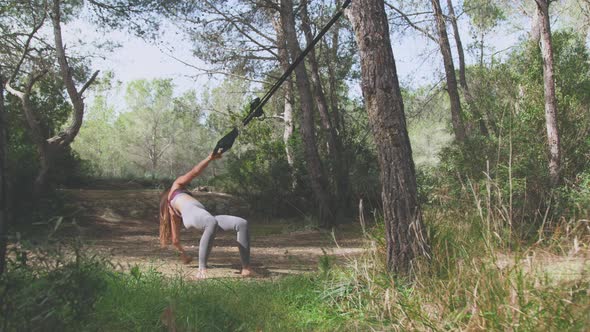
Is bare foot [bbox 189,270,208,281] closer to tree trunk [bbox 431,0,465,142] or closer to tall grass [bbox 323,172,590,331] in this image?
tall grass [bbox 323,172,590,331]

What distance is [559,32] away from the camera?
1384cm

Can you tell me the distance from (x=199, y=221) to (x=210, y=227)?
0.17 metres

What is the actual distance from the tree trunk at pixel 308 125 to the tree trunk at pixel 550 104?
5.03 metres

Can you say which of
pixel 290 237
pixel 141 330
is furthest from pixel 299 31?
pixel 141 330

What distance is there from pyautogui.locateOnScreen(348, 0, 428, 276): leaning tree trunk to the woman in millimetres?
2165

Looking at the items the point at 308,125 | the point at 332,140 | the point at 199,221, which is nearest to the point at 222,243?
the point at 308,125

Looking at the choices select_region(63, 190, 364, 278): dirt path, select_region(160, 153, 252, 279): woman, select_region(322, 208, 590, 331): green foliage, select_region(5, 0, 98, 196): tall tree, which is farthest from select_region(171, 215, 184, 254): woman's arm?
select_region(5, 0, 98, 196): tall tree

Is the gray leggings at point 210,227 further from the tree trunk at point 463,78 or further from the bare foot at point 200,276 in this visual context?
the tree trunk at point 463,78

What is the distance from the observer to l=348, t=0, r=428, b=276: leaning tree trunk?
4.25 meters

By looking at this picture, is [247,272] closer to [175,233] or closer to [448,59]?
[175,233]

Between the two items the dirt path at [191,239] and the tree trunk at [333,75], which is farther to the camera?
the tree trunk at [333,75]

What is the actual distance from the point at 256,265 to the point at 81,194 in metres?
10.0

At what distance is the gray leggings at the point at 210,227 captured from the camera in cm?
593

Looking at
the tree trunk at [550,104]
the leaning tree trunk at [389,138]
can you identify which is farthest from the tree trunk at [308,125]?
the leaning tree trunk at [389,138]
